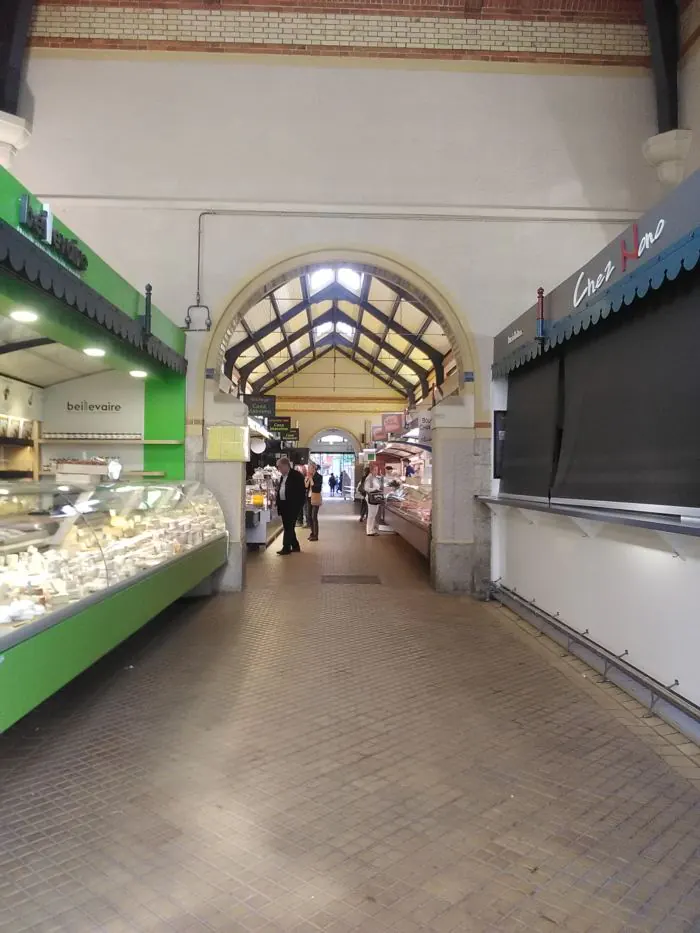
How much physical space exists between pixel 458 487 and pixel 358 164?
4.00m

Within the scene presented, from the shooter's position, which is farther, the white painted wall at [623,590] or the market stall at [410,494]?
the market stall at [410,494]

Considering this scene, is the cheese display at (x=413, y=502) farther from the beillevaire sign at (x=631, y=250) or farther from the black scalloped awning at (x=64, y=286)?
the black scalloped awning at (x=64, y=286)

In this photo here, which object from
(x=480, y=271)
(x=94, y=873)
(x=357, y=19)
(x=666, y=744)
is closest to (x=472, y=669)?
(x=666, y=744)

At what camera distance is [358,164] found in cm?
724

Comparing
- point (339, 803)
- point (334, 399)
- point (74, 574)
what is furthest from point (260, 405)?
point (339, 803)

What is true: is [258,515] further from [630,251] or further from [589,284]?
[630,251]

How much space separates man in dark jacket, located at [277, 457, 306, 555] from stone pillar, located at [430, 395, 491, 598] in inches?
155

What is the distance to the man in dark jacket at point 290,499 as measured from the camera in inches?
415

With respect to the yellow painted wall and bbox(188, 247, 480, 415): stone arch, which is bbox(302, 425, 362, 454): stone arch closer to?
the yellow painted wall

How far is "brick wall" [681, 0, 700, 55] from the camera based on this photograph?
6.61 meters

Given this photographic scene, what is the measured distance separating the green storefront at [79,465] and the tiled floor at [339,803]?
455mm

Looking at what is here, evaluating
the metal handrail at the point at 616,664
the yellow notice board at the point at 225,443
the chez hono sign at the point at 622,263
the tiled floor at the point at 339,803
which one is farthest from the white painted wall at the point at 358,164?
the tiled floor at the point at 339,803

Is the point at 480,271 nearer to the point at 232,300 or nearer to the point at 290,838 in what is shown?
the point at 232,300

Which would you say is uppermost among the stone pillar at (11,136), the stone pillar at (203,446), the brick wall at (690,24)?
the brick wall at (690,24)
